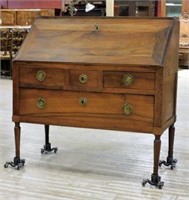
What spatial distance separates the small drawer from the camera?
301 cm

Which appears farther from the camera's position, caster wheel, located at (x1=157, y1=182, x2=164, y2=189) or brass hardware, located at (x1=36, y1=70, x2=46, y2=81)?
brass hardware, located at (x1=36, y1=70, x2=46, y2=81)

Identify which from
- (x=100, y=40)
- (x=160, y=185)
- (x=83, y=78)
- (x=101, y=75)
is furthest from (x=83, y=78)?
(x=160, y=185)

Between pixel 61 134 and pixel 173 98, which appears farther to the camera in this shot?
pixel 61 134

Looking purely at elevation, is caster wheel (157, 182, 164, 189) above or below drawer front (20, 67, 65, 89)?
below

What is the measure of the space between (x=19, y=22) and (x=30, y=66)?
8.63 m

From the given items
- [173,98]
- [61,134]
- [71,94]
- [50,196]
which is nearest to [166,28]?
[173,98]

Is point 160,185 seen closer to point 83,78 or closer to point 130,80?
point 130,80

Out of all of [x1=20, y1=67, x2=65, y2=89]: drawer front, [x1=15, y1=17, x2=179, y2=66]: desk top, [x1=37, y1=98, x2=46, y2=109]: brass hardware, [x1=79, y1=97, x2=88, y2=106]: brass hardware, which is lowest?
[x1=37, y1=98, x2=46, y2=109]: brass hardware

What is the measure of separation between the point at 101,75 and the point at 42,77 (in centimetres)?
42

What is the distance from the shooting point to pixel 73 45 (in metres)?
3.15

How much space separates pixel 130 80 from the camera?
9.57ft

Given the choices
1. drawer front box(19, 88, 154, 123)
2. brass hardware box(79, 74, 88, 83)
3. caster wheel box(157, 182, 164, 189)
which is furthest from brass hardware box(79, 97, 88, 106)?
caster wheel box(157, 182, 164, 189)

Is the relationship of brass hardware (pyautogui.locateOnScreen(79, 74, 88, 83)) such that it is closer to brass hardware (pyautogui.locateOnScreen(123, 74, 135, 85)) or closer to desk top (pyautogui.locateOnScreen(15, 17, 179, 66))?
desk top (pyautogui.locateOnScreen(15, 17, 179, 66))

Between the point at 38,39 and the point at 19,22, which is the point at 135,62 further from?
the point at 19,22
